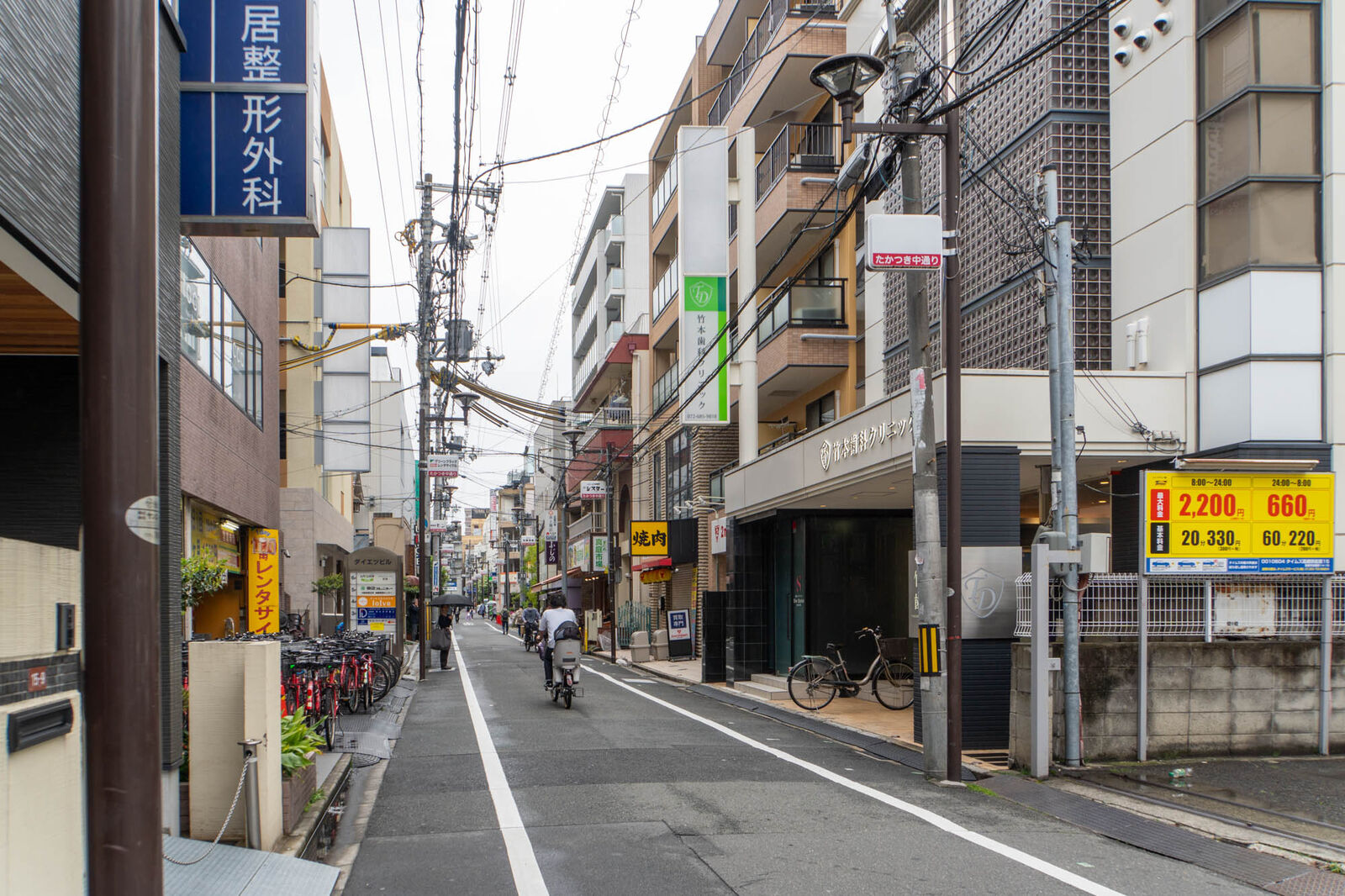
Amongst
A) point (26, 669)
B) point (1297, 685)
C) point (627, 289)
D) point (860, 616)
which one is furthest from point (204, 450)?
point (627, 289)

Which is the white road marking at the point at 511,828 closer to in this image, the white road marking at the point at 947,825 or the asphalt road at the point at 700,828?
the asphalt road at the point at 700,828

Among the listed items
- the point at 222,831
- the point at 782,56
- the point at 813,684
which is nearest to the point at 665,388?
the point at 782,56

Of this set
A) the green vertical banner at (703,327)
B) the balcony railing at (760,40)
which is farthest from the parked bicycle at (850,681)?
the balcony railing at (760,40)

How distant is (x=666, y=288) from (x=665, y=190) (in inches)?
138

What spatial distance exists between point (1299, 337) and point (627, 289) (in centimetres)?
4259

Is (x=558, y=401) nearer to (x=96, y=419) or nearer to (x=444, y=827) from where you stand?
(x=444, y=827)

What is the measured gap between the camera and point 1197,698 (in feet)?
41.2

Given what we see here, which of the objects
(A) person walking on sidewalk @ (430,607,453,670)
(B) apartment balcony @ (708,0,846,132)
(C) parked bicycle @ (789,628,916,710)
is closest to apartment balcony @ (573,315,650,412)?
(B) apartment balcony @ (708,0,846,132)

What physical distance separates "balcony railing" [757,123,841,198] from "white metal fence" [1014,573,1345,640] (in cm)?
1396

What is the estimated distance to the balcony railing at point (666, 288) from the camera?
3419 centimetres

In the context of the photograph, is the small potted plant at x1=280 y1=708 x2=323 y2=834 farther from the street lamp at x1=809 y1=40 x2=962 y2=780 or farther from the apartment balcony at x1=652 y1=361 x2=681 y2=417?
the apartment balcony at x1=652 y1=361 x2=681 y2=417

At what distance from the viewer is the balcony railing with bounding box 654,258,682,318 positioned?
1346 inches

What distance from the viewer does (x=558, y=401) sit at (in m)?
87.0

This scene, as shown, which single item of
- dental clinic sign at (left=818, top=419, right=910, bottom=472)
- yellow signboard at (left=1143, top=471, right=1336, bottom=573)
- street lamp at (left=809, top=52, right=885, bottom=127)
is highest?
street lamp at (left=809, top=52, right=885, bottom=127)
